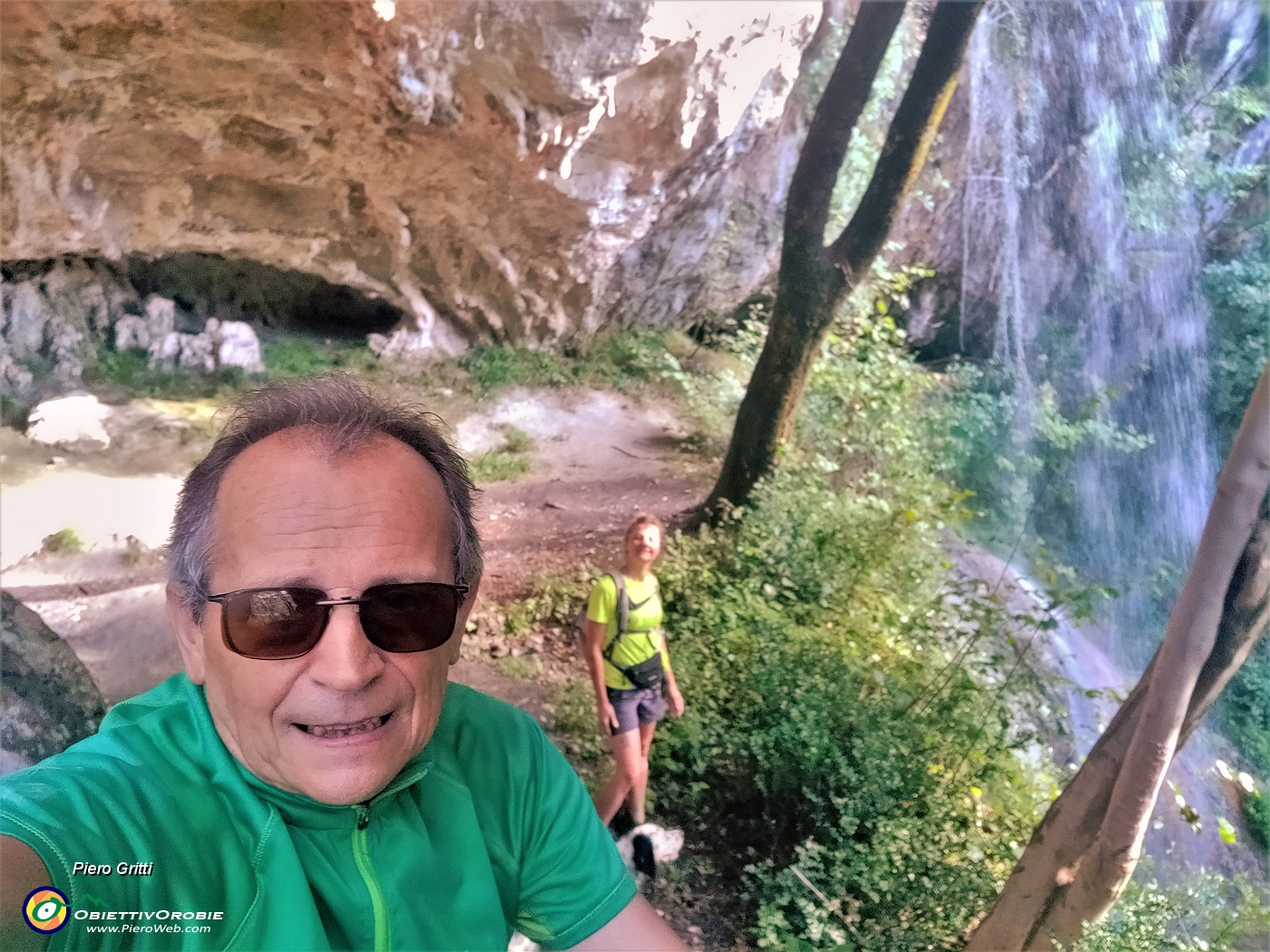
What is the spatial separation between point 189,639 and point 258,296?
193cm

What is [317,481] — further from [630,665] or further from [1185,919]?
[1185,919]

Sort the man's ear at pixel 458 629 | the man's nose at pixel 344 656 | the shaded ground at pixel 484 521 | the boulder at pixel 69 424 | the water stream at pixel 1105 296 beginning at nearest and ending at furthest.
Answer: the man's nose at pixel 344 656, the man's ear at pixel 458 629, the water stream at pixel 1105 296, the shaded ground at pixel 484 521, the boulder at pixel 69 424

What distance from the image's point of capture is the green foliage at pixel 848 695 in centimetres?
180

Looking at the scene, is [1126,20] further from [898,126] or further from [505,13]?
[505,13]

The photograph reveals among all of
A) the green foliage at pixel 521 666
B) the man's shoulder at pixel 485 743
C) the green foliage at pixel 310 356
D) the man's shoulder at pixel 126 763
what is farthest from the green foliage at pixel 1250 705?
the green foliage at pixel 310 356

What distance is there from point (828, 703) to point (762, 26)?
2.27 meters

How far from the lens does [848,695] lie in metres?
2.05

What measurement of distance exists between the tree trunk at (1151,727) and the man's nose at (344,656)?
177 centimetres

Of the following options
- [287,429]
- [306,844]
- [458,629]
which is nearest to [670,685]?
[458,629]

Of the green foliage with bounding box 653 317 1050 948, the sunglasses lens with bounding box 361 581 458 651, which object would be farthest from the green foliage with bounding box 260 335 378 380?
the sunglasses lens with bounding box 361 581 458 651

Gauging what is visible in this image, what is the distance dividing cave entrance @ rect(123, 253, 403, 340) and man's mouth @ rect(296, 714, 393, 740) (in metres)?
1.73

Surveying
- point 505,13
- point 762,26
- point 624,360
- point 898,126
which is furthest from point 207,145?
point 898,126

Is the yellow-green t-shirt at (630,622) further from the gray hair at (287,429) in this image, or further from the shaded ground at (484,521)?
the gray hair at (287,429)

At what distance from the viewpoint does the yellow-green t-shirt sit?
1991 mm
